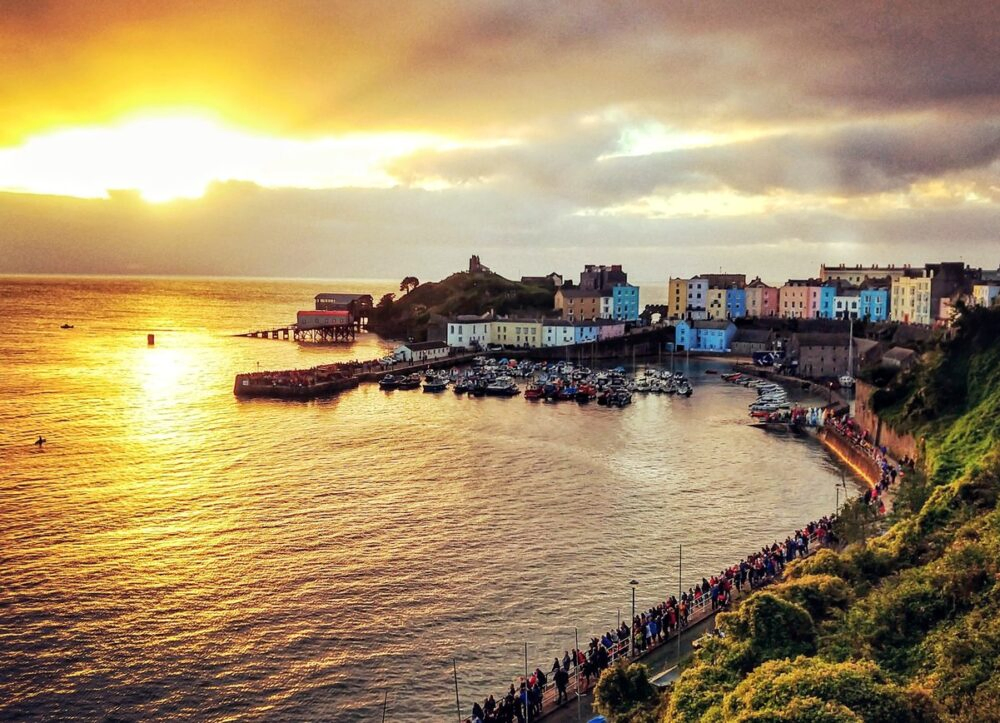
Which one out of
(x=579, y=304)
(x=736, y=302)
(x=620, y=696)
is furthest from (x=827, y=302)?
(x=620, y=696)

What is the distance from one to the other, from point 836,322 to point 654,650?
8610cm

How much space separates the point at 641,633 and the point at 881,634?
6.08 meters

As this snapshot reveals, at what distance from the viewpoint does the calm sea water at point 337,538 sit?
2060 centimetres


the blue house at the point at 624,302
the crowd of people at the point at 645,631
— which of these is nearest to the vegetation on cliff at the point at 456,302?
the blue house at the point at 624,302

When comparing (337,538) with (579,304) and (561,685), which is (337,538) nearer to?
(561,685)

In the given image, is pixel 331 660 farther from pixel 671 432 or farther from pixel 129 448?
pixel 671 432

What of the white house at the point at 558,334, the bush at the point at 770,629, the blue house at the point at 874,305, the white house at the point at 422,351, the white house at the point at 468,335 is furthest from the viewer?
the blue house at the point at 874,305

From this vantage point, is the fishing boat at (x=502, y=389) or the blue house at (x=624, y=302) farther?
the blue house at (x=624, y=302)

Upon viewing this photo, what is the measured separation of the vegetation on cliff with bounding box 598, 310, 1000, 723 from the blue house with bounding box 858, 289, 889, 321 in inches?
3399

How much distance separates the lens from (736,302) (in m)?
112

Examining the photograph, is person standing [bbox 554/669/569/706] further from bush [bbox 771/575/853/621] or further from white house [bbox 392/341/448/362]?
white house [bbox 392/341/448/362]

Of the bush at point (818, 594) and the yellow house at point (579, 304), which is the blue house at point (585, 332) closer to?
the yellow house at point (579, 304)

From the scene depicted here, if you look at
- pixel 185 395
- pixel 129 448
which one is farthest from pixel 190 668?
pixel 185 395

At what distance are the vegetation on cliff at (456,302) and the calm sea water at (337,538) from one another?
62.0m
